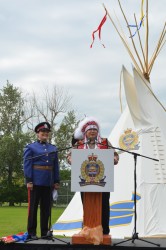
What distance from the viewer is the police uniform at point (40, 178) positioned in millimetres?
6041

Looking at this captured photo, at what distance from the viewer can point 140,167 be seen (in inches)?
347

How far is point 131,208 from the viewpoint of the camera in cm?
873

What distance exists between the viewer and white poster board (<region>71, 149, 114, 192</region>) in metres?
5.39

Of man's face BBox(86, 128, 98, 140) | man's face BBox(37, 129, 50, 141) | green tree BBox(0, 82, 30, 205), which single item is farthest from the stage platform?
green tree BBox(0, 82, 30, 205)

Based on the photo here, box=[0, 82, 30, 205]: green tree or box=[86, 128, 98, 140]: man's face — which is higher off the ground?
box=[0, 82, 30, 205]: green tree

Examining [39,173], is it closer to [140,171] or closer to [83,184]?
[83,184]

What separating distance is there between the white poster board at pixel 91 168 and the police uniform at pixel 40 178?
2.14 ft

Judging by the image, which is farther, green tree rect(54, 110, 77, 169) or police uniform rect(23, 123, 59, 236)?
green tree rect(54, 110, 77, 169)

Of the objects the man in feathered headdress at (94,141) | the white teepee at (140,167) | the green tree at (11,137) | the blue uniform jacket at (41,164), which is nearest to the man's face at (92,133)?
the man in feathered headdress at (94,141)

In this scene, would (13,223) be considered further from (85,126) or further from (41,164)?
(85,126)

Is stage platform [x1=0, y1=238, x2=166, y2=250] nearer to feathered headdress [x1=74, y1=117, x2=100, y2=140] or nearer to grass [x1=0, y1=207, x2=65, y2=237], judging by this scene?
feathered headdress [x1=74, y1=117, x2=100, y2=140]

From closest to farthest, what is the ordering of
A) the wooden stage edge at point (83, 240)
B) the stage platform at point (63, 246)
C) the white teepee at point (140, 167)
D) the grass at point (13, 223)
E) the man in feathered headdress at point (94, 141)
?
the stage platform at point (63, 246)
the wooden stage edge at point (83, 240)
the man in feathered headdress at point (94, 141)
the white teepee at point (140, 167)
the grass at point (13, 223)

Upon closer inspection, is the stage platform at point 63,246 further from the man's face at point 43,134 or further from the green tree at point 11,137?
the green tree at point 11,137

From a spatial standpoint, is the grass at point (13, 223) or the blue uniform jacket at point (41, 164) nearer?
the blue uniform jacket at point (41, 164)
